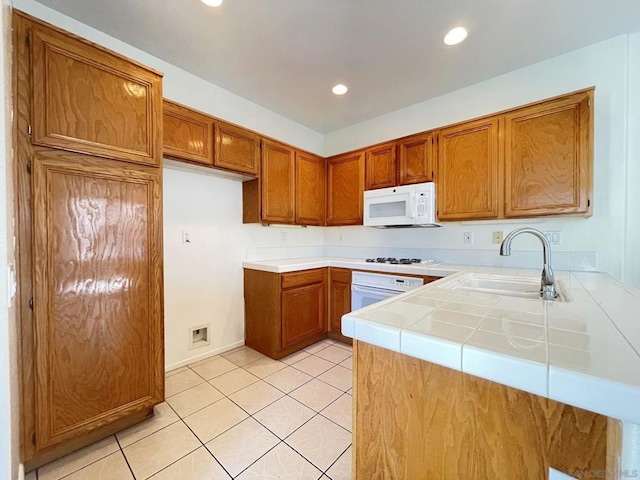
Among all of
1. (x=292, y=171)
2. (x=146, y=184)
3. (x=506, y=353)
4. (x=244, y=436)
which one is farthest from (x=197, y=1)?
(x=244, y=436)

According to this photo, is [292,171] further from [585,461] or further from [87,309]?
[585,461]

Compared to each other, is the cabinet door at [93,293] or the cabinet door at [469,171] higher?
the cabinet door at [469,171]

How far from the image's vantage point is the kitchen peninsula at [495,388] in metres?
0.47

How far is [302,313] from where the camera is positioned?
102 inches

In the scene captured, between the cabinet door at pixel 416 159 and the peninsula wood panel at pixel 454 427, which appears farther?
the cabinet door at pixel 416 159

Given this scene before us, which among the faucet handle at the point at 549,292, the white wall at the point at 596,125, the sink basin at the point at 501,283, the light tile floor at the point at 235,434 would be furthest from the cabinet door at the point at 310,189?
the faucet handle at the point at 549,292

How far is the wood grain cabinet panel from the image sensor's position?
2.68 meters

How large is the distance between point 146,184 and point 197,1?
44.3 inches

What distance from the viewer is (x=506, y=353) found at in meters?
0.52

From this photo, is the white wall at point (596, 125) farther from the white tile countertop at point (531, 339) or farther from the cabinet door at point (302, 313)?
the cabinet door at point (302, 313)

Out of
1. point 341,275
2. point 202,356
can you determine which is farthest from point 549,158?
point 202,356

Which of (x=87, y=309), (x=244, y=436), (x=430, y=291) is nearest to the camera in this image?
(x=430, y=291)

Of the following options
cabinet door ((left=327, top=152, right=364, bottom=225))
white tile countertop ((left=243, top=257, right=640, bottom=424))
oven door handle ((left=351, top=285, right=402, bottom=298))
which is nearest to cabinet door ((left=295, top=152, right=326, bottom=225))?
cabinet door ((left=327, top=152, right=364, bottom=225))

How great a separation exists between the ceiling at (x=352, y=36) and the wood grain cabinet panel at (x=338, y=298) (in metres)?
1.85
